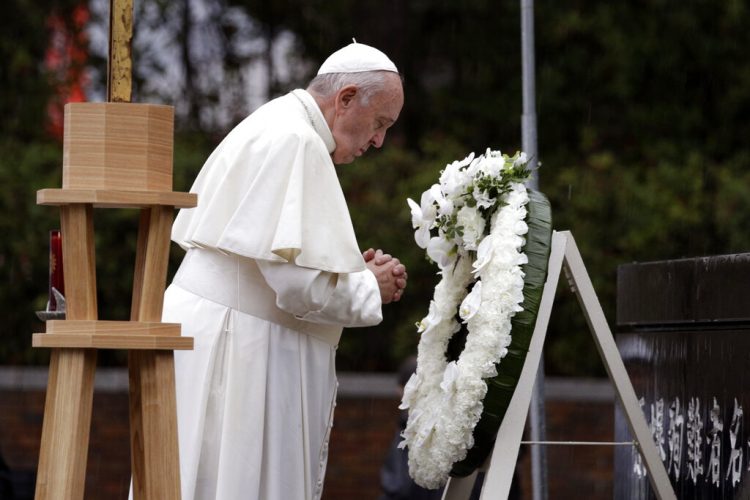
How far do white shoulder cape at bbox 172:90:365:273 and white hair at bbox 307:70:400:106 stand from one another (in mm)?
138

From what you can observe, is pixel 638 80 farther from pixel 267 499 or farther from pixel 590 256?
pixel 267 499

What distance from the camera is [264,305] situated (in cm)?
418

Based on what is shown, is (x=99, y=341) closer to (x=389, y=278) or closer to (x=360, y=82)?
(x=389, y=278)

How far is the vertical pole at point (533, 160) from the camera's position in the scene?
17.0 ft

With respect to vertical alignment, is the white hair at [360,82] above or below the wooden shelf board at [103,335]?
above

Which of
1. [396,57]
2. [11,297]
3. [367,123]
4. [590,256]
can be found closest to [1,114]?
[11,297]

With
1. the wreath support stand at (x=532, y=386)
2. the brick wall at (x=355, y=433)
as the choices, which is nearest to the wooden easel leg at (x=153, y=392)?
the wreath support stand at (x=532, y=386)

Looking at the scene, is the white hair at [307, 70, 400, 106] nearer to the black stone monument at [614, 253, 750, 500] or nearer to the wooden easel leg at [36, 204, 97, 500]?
the wooden easel leg at [36, 204, 97, 500]

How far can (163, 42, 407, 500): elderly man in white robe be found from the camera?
13.0 ft

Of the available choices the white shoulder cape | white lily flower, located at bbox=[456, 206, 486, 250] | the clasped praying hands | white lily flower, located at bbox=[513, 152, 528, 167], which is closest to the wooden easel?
the white shoulder cape

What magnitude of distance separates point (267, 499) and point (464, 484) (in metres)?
0.66

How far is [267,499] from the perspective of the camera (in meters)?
4.09

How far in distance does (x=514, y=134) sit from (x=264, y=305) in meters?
7.06

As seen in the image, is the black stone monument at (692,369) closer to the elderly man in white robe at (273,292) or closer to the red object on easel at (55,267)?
the elderly man in white robe at (273,292)
